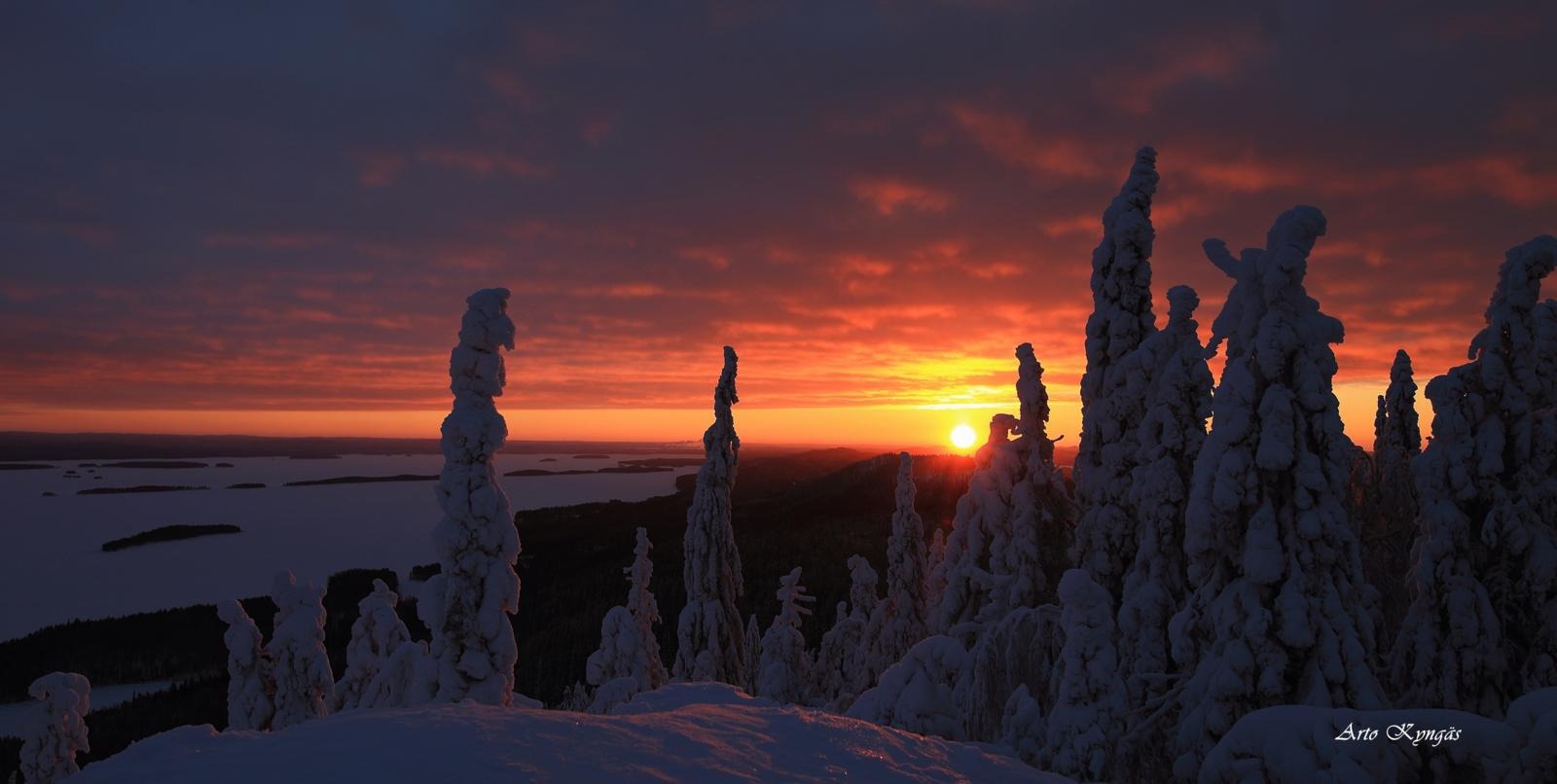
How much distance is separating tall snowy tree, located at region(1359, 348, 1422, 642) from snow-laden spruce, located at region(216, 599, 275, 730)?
28951 millimetres

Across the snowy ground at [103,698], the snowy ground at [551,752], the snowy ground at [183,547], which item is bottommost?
the snowy ground at [103,698]

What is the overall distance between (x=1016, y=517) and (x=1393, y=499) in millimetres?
21303

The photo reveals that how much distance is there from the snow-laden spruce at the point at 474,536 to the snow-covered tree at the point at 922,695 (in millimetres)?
7641

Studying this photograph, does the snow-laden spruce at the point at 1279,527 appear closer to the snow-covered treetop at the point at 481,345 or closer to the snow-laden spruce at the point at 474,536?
the snow-laden spruce at the point at 474,536

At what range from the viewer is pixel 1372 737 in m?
8.03

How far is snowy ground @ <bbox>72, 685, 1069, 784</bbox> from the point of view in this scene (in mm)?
6734

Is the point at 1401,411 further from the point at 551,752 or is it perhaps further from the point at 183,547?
the point at 183,547

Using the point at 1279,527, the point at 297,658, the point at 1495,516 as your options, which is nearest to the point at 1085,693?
the point at 1279,527

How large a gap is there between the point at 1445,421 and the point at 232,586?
359 ft

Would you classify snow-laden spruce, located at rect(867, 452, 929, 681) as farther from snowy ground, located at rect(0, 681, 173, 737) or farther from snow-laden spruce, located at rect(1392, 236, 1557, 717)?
snowy ground, located at rect(0, 681, 173, 737)

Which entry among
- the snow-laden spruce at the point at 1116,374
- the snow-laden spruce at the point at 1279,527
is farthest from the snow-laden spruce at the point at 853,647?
the snow-laden spruce at the point at 1279,527

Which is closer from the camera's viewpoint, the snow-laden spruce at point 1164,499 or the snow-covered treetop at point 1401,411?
the snow-laden spruce at point 1164,499

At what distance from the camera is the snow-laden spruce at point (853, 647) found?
32469mm

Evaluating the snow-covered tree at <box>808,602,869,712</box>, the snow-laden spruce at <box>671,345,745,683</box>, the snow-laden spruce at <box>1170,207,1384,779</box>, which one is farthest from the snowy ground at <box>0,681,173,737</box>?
the snow-laden spruce at <box>1170,207,1384,779</box>
